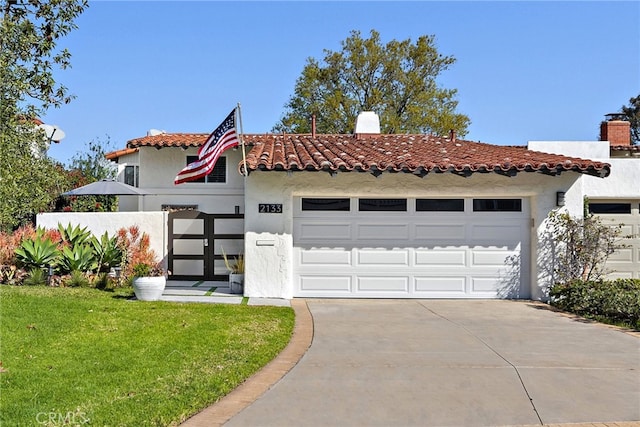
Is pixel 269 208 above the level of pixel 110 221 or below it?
above

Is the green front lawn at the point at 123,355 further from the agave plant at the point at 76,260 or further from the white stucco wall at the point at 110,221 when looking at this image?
the white stucco wall at the point at 110,221

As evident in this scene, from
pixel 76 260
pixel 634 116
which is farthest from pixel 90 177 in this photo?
pixel 634 116

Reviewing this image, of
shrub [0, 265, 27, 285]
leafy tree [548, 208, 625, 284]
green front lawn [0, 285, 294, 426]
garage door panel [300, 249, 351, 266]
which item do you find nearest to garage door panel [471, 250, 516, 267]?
leafy tree [548, 208, 625, 284]

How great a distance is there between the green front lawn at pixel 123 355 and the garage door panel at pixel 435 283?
136 inches

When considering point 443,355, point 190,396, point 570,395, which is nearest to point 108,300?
point 190,396

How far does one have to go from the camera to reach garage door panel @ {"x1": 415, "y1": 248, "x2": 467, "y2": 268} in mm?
12312

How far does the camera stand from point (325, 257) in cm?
1230

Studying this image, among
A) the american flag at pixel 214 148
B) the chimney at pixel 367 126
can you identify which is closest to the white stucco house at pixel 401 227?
the american flag at pixel 214 148

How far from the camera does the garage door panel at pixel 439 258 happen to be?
12.3m

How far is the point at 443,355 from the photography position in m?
7.31

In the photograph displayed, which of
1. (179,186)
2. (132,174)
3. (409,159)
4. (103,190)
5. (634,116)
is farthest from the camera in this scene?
(634,116)

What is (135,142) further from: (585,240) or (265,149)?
(585,240)

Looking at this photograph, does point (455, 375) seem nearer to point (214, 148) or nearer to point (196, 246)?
point (214, 148)

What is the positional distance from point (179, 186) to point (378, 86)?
1992 cm
